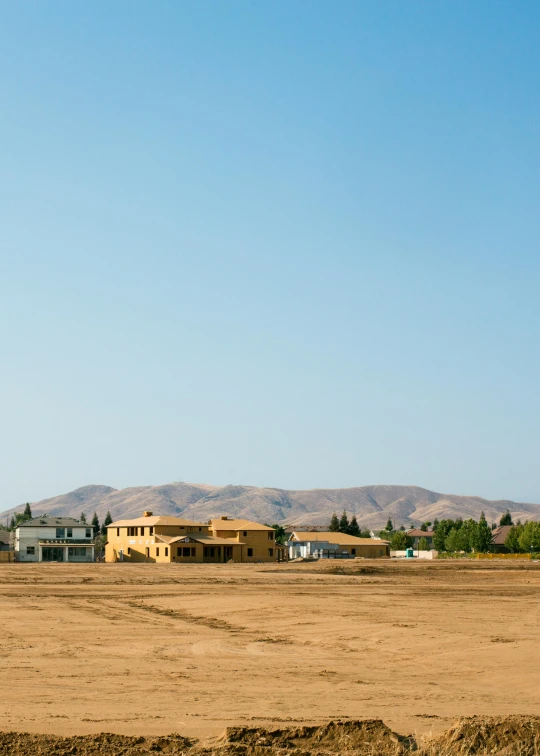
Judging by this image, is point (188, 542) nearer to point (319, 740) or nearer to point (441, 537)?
point (441, 537)

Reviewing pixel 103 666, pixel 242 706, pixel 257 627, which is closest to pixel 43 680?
pixel 103 666

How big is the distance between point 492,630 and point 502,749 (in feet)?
52.5

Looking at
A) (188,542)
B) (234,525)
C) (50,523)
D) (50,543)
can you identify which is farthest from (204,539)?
(50,523)

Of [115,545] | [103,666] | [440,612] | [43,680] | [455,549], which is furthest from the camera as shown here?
[455,549]

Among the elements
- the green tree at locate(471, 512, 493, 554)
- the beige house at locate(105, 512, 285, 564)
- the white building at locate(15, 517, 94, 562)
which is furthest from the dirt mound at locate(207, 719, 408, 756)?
the green tree at locate(471, 512, 493, 554)

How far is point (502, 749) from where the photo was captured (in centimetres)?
1351

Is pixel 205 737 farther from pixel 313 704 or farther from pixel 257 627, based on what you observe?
pixel 257 627

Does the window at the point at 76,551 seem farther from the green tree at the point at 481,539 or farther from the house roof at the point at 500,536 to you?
the house roof at the point at 500,536

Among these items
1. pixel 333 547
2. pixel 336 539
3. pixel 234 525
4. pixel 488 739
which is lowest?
pixel 333 547

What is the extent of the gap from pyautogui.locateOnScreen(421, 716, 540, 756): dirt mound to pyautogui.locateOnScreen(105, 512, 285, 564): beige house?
82245 mm

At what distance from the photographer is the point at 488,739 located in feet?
44.9

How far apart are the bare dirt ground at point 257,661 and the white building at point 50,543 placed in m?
63.6

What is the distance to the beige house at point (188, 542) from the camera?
9675 cm

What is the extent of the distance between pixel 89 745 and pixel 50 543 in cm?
9464
